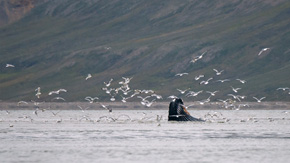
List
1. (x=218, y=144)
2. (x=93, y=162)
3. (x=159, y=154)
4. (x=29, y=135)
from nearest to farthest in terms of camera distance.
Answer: (x=93, y=162) → (x=159, y=154) → (x=218, y=144) → (x=29, y=135)

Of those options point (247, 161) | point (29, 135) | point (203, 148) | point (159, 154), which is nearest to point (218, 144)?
point (203, 148)

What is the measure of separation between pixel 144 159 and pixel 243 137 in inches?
1391

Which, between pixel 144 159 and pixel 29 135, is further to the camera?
pixel 29 135

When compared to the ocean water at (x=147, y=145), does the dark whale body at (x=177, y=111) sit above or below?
above

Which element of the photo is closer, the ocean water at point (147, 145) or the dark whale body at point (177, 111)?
the ocean water at point (147, 145)

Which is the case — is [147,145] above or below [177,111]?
below

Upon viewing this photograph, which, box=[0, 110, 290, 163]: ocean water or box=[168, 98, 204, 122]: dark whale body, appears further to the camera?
box=[168, 98, 204, 122]: dark whale body

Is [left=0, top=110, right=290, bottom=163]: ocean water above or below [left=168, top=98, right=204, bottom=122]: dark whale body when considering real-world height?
below

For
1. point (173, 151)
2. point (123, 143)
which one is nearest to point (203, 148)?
point (173, 151)

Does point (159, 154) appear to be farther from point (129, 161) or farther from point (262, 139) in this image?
point (262, 139)

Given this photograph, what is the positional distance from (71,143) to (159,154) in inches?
752

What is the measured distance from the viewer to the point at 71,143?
4323 inches

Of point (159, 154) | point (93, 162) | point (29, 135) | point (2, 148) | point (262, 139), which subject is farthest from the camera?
point (29, 135)

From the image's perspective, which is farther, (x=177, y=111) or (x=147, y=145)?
(x=177, y=111)
